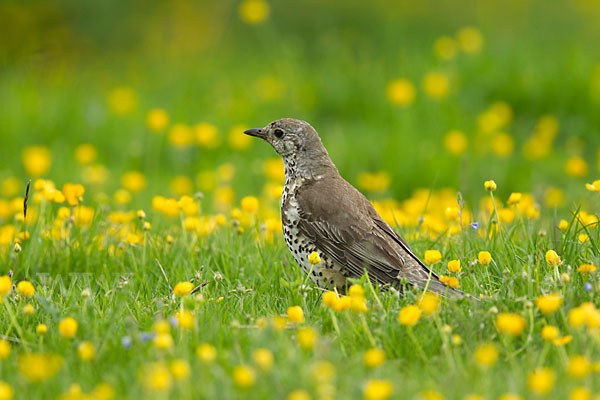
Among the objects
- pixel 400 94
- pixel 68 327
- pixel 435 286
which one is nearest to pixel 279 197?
pixel 435 286

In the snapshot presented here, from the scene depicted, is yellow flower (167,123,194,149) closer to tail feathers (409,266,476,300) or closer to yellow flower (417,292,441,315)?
tail feathers (409,266,476,300)

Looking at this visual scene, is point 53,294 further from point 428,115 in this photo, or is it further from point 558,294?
point 428,115

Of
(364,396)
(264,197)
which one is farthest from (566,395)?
(264,197)

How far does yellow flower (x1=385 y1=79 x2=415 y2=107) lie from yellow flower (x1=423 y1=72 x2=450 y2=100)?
18 centimetres

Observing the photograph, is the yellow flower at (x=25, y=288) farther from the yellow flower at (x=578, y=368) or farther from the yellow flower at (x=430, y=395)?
the yellow flower at (x=578, y=368)

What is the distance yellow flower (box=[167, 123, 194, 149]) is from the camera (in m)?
8.87

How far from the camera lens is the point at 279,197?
580cm

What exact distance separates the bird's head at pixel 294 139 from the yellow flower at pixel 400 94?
4224mm

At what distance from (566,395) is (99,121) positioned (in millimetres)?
7552

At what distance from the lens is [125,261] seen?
5.38m

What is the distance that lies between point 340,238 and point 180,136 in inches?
167

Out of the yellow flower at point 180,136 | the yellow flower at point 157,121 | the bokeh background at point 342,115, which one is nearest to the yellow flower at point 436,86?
the bokeh background at point 342,115

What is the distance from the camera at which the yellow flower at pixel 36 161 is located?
27.6 ft

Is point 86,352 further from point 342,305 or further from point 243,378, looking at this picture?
point 342,305
